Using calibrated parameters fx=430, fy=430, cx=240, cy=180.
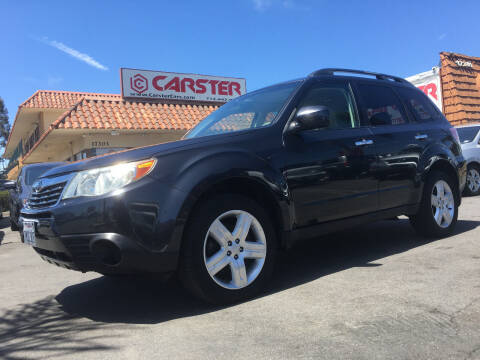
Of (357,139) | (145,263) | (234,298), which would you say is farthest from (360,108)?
(145,263)

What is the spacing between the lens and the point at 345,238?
5.53 m

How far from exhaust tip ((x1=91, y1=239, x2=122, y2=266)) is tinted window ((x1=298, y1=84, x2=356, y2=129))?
83.6 inches

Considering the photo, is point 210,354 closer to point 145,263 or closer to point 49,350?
point 145,263

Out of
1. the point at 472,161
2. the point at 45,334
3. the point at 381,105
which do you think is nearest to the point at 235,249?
the point at 45,334

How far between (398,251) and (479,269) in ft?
3.21

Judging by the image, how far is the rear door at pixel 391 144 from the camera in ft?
13.9

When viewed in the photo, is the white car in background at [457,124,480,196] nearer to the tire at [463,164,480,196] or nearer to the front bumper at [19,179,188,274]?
the tire at [463,164,480,196]

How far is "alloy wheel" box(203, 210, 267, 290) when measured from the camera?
3.06 m

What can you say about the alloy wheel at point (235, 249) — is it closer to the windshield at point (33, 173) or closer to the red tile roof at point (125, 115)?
the windshield at point (33, 173)

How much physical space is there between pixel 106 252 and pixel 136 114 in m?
11.8

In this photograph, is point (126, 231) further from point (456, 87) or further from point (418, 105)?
point (456, 87)

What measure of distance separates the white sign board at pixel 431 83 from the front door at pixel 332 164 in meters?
13.8

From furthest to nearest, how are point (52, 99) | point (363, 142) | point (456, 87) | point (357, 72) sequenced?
point (52, 99) < point (456, 87) < point (357, 72) < point (363, 142)

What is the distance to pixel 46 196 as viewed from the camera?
Result: 3305mm
